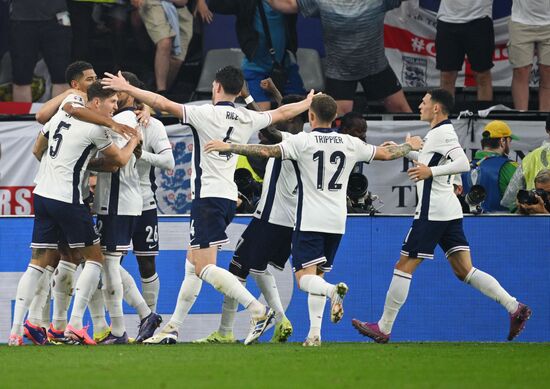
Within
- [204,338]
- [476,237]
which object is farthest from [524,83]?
[204,338]

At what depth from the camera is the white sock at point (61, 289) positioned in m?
13.0

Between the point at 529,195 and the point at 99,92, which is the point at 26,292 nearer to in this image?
the point at 99,92

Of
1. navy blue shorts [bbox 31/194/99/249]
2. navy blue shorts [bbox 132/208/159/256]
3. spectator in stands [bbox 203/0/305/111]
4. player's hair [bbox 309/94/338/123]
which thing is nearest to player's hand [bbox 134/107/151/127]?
navy blue shorts [bbox 132/208/159/256]

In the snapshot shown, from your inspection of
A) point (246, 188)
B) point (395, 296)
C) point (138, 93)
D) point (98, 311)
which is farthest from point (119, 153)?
point (395, 296)

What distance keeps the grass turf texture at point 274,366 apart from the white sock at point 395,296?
1.60ft

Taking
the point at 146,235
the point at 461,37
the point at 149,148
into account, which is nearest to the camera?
the point at 149,148

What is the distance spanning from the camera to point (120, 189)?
1291 centimetres

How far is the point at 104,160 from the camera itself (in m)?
12.6

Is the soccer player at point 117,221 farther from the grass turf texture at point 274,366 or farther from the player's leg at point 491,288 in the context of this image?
the player's leg at point 491,288

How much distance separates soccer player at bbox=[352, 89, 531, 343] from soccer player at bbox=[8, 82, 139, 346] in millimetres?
2554

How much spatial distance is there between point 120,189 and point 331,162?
6.84ft

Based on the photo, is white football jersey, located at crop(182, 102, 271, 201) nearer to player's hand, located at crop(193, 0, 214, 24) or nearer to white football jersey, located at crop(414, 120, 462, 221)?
white football jersey, located at crop(414, 120, 462, 221)

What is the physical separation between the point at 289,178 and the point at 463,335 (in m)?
2.81

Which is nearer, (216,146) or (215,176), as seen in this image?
(216,146)
